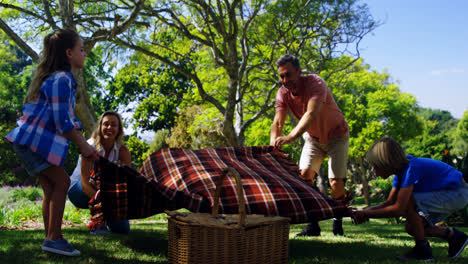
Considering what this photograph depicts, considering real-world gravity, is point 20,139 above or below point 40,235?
above

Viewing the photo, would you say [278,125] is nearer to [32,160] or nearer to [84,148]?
[84,148]

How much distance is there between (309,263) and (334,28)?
1302cm

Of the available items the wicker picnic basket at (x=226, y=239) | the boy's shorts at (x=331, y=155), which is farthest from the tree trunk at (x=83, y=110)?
the wicker picnic basket at (x=226, y=239)

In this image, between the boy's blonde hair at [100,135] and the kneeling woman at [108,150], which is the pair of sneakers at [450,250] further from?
the boy's blonde hair at [100,135]

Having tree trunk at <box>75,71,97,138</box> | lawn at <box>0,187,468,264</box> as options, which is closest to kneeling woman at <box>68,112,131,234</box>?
lawn at <box>0,187,468,264</box>

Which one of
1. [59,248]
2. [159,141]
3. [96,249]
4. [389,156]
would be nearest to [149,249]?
[96,249]

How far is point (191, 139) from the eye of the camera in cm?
2777

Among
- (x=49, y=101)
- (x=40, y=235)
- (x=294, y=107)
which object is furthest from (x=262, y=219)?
(x=40, y=235)

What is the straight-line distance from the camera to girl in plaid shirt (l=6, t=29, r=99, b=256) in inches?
137

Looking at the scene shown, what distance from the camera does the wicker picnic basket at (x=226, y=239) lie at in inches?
112

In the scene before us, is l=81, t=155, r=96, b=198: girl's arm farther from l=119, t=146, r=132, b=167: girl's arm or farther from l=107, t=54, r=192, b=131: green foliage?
l=107, t=54, r=192, b=131: green foliage

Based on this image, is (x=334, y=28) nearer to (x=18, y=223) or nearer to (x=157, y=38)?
(x=157, y=38)

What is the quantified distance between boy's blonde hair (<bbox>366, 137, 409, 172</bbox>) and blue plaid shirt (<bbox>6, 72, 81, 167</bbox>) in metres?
2.77

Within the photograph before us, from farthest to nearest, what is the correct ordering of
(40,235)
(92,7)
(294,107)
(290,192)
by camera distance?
(92,7) < (294,107) < (40,235) < (290,192)
